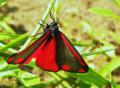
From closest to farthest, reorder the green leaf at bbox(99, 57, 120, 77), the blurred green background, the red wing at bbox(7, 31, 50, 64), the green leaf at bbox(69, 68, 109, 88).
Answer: the red wing at bbox(7, 31, 50, 64) → the green leaf at bbox(69, 68, 109, 88) → the green leaf at bbox(99, 57, 120, 77) → the blurred green background

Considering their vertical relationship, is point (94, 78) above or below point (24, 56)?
below

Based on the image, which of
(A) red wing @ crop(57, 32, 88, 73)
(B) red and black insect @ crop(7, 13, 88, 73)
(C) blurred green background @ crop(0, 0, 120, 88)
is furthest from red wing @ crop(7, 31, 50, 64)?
(C) blurred green background @ crop(0, 0, 120, 88)

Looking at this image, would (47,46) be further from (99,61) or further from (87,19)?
(87,19)

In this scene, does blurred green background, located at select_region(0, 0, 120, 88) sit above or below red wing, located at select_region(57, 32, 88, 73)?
below

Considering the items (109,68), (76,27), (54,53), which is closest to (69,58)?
(54,53)

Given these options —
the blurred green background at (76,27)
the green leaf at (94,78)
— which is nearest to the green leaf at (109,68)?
the blurred green background at (76,27)

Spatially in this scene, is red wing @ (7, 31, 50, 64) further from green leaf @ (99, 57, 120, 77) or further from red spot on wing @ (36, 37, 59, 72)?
green leaf @ (99, 57, 120, 77)

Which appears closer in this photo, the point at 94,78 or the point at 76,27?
the point at 94,78

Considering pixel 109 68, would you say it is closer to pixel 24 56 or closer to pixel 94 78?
pixel 94 78
